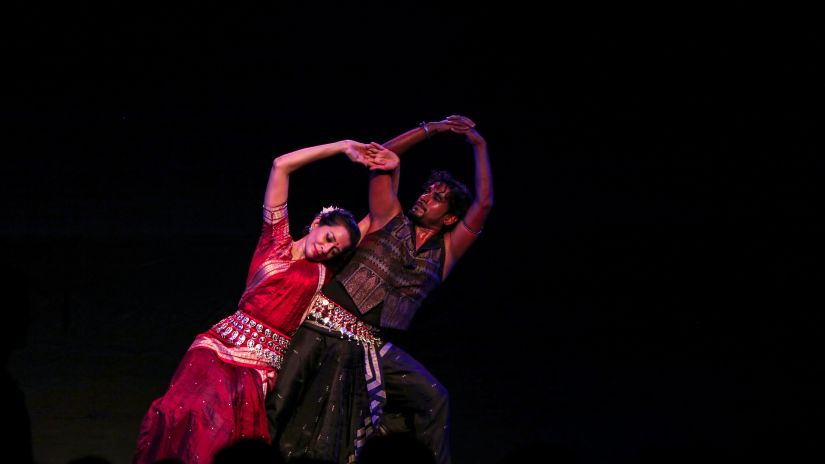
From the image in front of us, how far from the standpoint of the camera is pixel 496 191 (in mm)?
5078

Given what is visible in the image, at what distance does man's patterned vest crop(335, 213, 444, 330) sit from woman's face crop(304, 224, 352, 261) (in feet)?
0.93

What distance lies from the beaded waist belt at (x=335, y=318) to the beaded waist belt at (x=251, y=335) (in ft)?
0.80

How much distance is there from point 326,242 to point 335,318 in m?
0.41

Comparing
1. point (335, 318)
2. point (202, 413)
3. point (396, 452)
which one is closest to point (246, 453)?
point (396, 452)

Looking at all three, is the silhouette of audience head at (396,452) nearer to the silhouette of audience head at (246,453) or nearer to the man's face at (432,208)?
the silhouette of audience head at (246,453)

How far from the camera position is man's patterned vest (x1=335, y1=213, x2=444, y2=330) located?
3.88m

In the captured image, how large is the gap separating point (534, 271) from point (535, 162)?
59 cm

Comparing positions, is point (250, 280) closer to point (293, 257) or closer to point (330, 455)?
point (293, 257)

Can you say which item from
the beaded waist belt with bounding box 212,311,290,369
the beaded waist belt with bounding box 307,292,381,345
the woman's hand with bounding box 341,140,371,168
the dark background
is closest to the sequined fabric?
the beaded waist belt with bounding box 212,311,290,369

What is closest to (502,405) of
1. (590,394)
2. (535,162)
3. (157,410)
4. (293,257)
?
(590,394)

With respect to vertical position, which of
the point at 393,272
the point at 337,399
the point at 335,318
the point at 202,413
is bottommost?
the point at 337,399

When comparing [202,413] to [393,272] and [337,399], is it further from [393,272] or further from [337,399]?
[393,272]

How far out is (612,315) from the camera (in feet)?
16.9

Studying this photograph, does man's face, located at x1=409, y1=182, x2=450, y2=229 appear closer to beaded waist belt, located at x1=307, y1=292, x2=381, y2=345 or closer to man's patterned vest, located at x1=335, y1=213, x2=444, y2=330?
man's patterned vest, located at x1=335, y1=213, x2=444, y2=330
